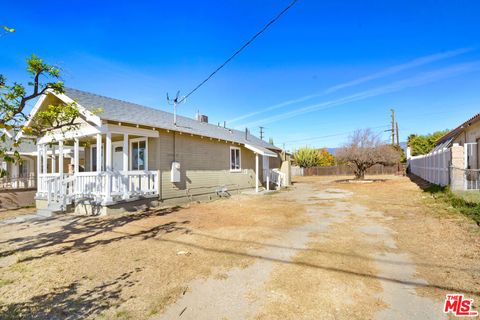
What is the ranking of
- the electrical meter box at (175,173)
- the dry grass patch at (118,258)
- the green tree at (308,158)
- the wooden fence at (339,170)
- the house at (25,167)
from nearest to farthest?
the dry grass patch at (118,258), the electrical meter box at (175,173), the house at (25,167), the wooden fence at (339,170), the green tree at (308,158)

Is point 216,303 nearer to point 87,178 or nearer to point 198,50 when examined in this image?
point 87,178

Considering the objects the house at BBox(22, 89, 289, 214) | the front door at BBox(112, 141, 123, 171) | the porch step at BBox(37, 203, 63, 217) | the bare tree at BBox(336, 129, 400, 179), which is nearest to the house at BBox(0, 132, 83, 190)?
the house at BBox(22, 89, 289, 214)

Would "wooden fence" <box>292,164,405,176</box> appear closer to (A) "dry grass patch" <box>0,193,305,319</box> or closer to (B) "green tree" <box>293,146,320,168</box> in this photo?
(B) "green tree" <box>293,146,320,168</box>

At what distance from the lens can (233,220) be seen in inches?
304

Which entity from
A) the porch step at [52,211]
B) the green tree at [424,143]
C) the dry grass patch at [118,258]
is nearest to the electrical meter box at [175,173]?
the dry grass patch at [118,258]

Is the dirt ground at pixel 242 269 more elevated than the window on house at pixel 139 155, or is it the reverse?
the window on house at pixel 139 155

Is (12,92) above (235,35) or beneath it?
beneath

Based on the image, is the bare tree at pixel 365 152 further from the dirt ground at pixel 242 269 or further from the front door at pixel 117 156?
the front door at pixel 117 156

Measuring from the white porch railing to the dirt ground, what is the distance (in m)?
1.74

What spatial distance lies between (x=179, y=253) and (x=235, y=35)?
814 cm

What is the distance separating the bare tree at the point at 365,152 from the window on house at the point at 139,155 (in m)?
17.7

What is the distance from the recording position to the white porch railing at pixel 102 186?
873 cm

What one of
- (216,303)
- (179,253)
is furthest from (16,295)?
(216,303)

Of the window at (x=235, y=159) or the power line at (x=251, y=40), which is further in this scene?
the window at (x=235, y=159)
